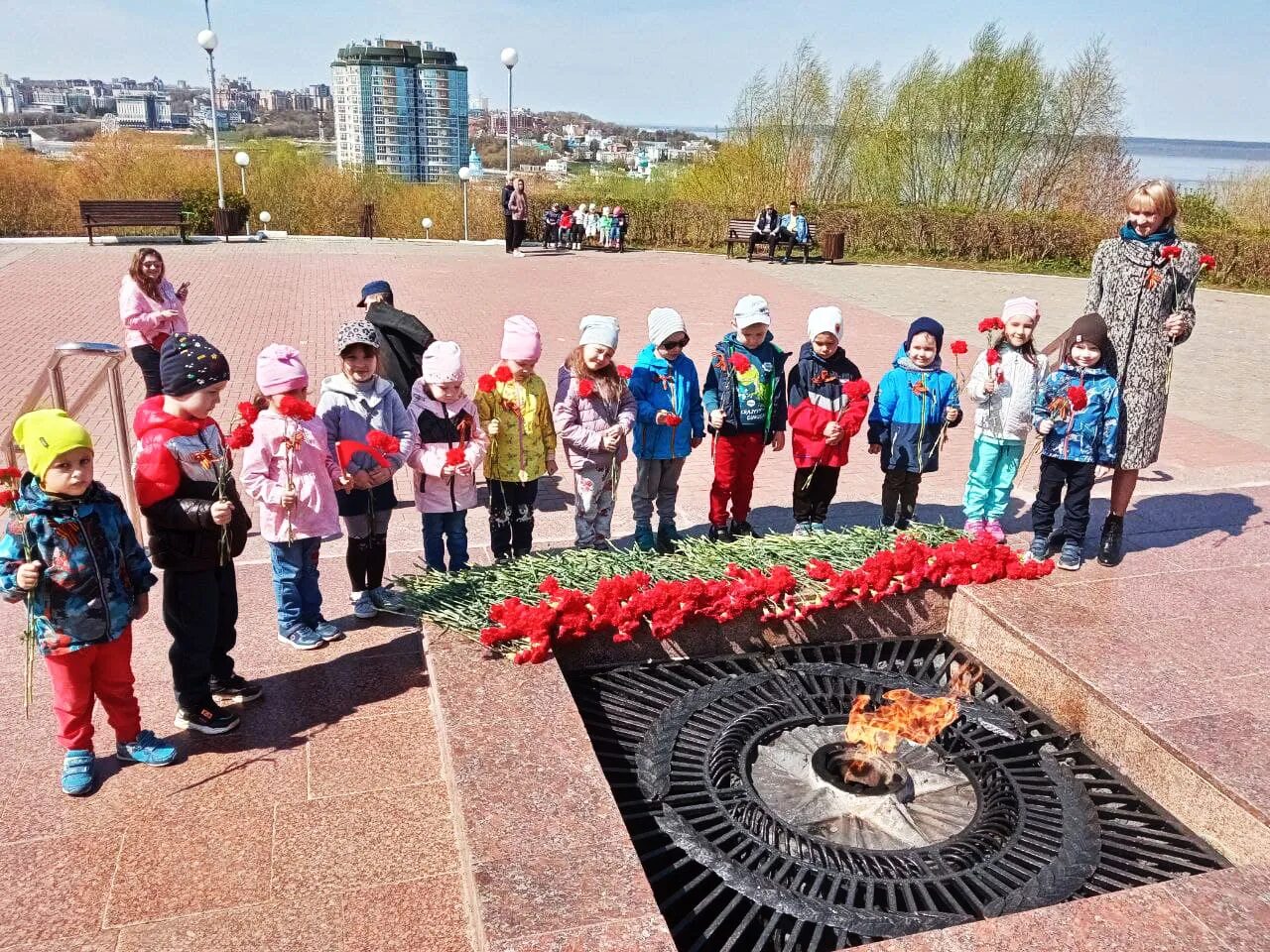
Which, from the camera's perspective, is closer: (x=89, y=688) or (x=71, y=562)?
(x=71, y=562)

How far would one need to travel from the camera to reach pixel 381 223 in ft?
92.6

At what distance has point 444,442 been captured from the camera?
14.2ft

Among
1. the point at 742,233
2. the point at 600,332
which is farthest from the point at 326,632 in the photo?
the point at 742,233

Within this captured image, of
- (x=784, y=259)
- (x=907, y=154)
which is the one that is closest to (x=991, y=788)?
(x=784, y=259)

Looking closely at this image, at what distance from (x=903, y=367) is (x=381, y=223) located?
25.9 metres

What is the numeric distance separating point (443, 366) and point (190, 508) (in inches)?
52.9

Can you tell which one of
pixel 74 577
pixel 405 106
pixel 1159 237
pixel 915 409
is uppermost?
pixel 405 106

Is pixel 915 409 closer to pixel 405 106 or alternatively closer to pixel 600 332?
pixel 600 332

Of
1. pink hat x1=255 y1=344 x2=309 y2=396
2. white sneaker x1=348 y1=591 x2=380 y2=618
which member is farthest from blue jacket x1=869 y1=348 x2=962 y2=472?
pink hat x1=255 y1=344 x2=309 y2=396

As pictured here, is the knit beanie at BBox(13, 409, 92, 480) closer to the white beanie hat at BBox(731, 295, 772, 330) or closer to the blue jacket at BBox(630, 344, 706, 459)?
the blue jacket at BBox(630, 344, 706, 459)

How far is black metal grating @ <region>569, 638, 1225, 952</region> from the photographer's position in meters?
2.57

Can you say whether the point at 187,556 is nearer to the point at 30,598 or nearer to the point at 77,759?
the point at 30,598

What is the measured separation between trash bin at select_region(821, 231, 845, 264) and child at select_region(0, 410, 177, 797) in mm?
19754

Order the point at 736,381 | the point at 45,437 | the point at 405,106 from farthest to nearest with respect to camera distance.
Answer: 1. the point at 405,106
2. the point at 736,381
3. the point at 45,437
